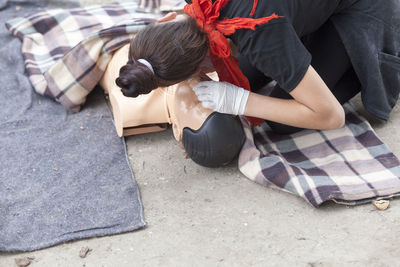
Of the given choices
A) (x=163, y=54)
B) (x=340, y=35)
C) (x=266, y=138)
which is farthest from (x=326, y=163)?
(x=163, y=54)

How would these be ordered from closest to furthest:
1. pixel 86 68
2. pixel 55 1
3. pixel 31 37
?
pixel 86 68 → pixel 31 37 → pixel 55 1

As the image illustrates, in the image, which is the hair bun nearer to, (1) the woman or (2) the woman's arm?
(1) the woman

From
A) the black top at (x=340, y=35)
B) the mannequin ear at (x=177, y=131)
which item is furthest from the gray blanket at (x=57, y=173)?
the black top at (x=340, y=35)

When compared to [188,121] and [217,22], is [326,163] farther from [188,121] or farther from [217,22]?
[217,22]

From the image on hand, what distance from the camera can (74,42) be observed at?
2.20 metres

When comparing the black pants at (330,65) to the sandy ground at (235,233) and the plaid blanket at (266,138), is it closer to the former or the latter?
Result: the plaid blanket at (266,138)

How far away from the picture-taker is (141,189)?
1.54m

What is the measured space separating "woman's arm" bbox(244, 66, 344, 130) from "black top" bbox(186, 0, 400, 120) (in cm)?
4

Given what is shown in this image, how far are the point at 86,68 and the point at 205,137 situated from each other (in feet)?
2.28

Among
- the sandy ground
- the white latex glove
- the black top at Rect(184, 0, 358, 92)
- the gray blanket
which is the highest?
the black top at Rect(184, 0, 358, 92)

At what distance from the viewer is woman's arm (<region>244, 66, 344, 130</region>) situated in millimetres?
1339

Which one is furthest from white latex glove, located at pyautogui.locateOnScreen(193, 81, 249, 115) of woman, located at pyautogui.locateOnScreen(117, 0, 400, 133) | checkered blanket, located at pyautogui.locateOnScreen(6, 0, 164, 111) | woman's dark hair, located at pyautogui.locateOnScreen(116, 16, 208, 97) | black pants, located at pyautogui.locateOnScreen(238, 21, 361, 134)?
checkered blanket, located at pyautogui.locateOnScreen(6, 0, 164, 111)

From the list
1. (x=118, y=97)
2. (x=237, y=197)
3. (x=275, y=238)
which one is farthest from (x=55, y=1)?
(x=275, y=238)

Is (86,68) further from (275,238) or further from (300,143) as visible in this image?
(275,238)
